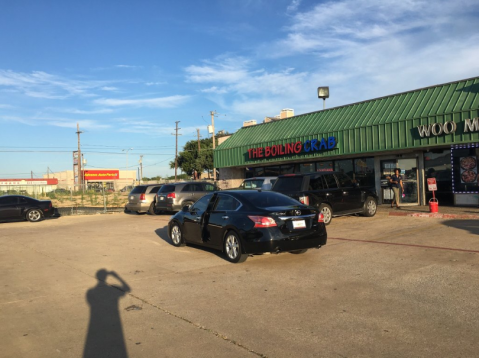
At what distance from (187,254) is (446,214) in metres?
9.52

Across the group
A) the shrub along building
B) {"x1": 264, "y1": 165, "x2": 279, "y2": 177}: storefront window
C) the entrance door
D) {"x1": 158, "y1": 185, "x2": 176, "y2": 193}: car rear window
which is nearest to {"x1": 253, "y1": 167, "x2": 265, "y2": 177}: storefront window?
{"x1": 264, "y1": 165, "x2": 279, "y2": 177}: storefront window

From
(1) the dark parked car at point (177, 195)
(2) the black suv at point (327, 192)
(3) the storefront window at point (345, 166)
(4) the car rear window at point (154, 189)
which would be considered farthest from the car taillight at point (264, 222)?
(4) the car rear window at point (154, 189)

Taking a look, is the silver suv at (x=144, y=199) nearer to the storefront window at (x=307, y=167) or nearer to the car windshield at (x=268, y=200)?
the storefront window at (x=307, y=167)

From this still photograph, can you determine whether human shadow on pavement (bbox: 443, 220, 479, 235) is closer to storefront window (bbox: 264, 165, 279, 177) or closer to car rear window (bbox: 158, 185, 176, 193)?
car rear window (bbox: 158, 185, 176, 193)

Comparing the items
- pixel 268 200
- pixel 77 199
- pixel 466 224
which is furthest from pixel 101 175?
pixel 268 200

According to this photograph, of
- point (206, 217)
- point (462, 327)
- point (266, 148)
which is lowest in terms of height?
point (462, 327)

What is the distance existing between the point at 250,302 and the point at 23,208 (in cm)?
1772

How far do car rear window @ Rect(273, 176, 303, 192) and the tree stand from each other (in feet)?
158

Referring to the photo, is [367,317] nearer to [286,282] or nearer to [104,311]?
[286,282]

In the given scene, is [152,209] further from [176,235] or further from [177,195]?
[176,235]

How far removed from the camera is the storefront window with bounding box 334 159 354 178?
22.5 m

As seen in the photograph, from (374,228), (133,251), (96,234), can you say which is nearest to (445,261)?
(374,228)

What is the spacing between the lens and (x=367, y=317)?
5344 millimetres

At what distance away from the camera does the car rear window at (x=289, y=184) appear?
13.9m
